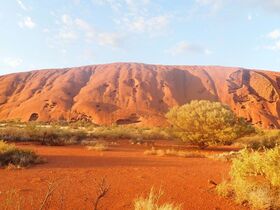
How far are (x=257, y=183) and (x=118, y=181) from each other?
11.5 feet

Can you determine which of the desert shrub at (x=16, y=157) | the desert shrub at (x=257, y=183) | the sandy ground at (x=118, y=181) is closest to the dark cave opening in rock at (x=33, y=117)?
the sandy ground at (x=118, y=181)

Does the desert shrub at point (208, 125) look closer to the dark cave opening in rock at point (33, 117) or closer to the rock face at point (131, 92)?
the rock face at point (131, 92)

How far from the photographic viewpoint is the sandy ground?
7.45 metres

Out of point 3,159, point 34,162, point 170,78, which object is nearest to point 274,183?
point 34,162

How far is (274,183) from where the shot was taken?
8.01 meters

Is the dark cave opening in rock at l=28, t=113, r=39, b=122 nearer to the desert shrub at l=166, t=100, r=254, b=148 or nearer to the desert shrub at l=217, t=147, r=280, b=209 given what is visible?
the desert shrub at l=166, t=100, r=254, b=148

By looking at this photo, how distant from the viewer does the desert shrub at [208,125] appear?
20844 millimetres

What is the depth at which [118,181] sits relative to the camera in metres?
9.68

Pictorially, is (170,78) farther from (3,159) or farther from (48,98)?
(3,159)

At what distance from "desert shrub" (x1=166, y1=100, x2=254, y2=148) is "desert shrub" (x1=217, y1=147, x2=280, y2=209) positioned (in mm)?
11817

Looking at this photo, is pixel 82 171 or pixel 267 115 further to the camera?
pixel 267 115

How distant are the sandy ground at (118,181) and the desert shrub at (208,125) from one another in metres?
6.69

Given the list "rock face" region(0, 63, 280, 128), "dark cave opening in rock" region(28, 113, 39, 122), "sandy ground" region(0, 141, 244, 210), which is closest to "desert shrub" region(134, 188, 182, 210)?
"sandy ground" region(0, 141, 244, 210)

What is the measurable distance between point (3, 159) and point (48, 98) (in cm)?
4427
